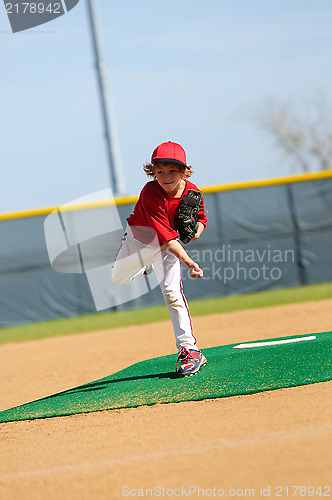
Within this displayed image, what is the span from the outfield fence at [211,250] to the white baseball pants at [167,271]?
7.06 m

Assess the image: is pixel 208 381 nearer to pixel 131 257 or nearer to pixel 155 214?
pixel 131 257

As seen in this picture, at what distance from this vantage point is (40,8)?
11.2 meters

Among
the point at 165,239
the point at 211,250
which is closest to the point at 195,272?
the point at 165,239

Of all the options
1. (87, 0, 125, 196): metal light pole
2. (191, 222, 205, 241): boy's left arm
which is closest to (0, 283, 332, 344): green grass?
(87, 0, 125, 196): metal light pole

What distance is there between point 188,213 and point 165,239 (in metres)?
0.29

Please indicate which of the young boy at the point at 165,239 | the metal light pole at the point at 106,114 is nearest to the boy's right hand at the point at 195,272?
the young boy at the point at 165,239

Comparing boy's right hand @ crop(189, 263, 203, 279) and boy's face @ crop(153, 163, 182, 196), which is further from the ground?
boy's face @ crop(153, 163, 182, 196)

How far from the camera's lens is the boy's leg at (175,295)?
176 inches

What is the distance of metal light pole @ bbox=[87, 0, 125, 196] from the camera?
503 inches

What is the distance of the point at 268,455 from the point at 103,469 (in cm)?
72

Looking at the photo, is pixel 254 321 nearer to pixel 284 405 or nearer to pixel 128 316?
pixel 128 316

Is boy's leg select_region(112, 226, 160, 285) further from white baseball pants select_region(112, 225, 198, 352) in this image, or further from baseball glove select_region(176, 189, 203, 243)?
baseball glove select_region(176, 189, 203, 243)

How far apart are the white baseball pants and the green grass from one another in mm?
5537

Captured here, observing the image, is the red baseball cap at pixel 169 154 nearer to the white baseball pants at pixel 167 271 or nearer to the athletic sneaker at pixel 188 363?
the white baseball pants at pixel 167 271
